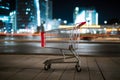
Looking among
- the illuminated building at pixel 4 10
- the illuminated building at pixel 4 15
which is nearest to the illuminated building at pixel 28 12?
the illuminated building at pixel 4 10

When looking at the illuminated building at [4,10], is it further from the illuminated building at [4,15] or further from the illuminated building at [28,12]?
the illuminated building at [28,12]

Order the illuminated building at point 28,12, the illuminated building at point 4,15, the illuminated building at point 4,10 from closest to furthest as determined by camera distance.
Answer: the illuminated building at point 4,15 < the illuminated building at point 4,10 < the illuminated building at point 28,12

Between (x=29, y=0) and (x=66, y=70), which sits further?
(x=29, y=0)

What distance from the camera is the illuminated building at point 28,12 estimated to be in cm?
17900

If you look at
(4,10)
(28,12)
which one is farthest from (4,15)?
(28,12)

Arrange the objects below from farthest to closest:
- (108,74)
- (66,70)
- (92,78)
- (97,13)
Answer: (97,13) → (66,70) → (108,74) → (92,78)

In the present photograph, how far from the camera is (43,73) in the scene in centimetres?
945

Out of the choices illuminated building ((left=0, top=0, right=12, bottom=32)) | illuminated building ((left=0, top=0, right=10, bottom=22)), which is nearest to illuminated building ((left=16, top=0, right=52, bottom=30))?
illuminated building ((left=0, top=0, right=10, bottom=22))

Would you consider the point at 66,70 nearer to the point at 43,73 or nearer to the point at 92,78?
the point at 43,73

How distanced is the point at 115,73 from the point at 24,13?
18026 centimetres

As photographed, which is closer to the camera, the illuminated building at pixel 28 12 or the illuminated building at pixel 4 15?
the illuminated building at pixel 4 15

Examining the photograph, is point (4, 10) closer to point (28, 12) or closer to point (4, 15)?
point (4, 15)

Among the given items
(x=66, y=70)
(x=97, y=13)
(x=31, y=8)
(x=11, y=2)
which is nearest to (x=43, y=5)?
(x=31, y=8)

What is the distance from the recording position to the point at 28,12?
18738 centimetres
